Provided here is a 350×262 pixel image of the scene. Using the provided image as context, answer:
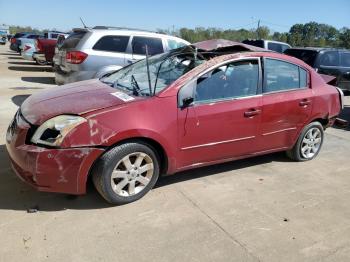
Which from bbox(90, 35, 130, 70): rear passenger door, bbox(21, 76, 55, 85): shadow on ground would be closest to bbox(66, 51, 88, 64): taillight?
bbox(90, 35, 130, 70): rear passenger door

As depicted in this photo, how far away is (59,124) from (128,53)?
549 cm

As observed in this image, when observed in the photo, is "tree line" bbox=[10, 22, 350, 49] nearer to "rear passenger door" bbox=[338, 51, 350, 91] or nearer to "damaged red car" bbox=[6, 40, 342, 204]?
"rear passenger door" bbox=[338, 51, 350, 91]

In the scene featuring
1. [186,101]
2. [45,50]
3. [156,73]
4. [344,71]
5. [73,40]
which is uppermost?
[73,40]

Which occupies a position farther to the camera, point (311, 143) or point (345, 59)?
point (345, 59)

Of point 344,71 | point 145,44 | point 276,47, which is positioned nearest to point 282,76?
point 145,44

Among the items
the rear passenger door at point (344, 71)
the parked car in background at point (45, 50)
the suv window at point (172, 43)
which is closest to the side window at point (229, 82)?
the suv window at point (172, 43)

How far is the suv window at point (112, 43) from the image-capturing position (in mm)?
8492

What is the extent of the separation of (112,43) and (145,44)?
2.52 ft

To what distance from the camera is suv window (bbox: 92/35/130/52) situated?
8492 mm

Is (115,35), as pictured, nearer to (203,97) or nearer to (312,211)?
(203,97)

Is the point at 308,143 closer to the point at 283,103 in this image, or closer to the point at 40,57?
the point at 283,103

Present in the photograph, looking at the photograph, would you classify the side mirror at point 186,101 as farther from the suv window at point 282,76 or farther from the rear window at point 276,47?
the rear window at point 276,47

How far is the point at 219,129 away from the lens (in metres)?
4.31

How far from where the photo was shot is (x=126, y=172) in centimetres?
383
